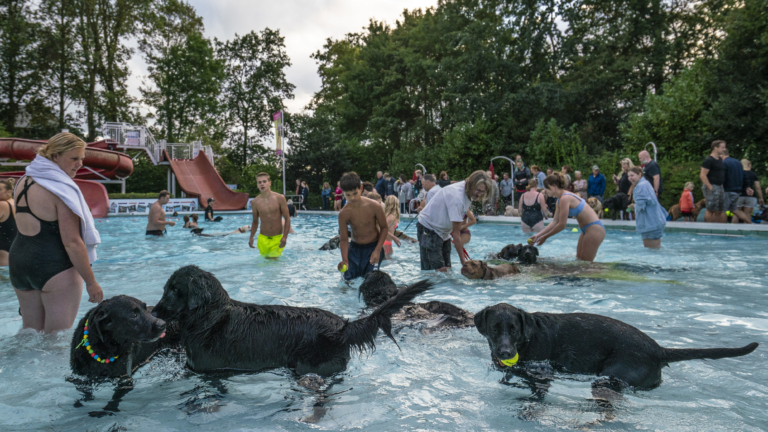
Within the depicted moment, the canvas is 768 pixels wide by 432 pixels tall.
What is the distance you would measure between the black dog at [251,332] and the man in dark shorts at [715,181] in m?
11.4

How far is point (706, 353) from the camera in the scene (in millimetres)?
2760

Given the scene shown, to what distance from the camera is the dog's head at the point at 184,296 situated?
303cm

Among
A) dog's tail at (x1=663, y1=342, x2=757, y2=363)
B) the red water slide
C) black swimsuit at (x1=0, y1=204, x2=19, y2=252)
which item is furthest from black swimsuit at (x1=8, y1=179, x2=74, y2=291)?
the red water slide

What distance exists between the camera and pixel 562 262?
838cm

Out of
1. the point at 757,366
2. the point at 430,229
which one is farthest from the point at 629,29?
the point at 757,366

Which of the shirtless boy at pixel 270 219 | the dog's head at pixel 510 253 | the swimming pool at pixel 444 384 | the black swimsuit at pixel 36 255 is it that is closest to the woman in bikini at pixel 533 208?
the dog's head at pixel 510 253

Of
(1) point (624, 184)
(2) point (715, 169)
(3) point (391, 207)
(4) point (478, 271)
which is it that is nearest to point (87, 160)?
(3) point (391, 207)

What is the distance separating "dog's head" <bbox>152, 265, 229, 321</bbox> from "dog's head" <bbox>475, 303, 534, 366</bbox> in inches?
74.2

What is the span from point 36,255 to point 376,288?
3.20m

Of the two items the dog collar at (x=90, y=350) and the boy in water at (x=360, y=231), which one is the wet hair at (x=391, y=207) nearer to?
the boy in water at (x=360, y=231)

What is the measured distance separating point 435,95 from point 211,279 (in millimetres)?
36517

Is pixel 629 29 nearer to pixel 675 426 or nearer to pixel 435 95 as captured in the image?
pixel 435 95

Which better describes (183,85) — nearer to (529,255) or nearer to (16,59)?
(16,59)

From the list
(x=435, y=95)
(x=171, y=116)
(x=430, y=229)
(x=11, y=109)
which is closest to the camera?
(x=430, y=229)
